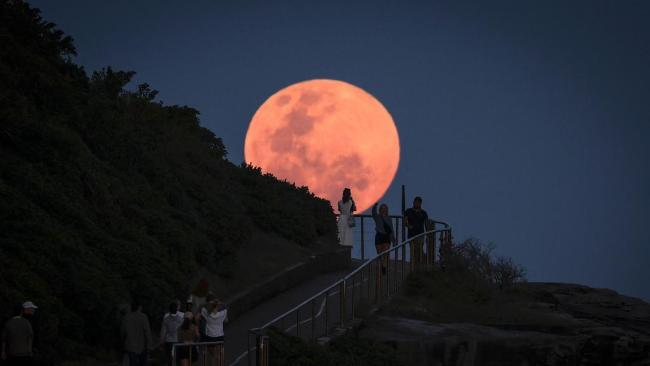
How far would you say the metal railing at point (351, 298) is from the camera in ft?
60.6

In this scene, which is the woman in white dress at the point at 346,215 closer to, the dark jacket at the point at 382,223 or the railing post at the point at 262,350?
the dark jacket at the point at 382,223

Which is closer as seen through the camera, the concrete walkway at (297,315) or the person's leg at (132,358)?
the person's leg at (132,358)

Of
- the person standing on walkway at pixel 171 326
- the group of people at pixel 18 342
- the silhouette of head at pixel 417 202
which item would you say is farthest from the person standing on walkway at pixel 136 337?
the silhouette of head at pixel 417 202

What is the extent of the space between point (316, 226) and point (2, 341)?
1901 centimetres

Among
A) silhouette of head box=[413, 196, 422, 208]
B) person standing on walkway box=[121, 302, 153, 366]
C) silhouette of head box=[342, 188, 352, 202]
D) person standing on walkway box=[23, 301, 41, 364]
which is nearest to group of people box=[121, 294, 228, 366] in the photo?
person standing on walkway box=[121, 302, 153, 366]

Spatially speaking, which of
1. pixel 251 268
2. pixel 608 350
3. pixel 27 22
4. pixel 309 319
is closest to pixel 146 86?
pixel 27 22

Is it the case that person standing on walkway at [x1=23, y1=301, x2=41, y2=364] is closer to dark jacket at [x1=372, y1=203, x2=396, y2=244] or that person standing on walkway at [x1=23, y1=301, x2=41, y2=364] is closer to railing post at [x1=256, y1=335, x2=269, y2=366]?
railing post at [x1=256, y1=335, x2=269, y2=366]

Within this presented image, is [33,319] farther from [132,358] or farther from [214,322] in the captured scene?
[214,322]

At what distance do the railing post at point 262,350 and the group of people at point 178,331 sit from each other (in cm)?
91

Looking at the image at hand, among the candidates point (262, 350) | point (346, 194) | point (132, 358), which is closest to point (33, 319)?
point (132, 358)

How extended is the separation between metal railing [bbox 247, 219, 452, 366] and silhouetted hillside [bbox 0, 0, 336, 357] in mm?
2682

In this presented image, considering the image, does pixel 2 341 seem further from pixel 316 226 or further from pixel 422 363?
pixel 316 226

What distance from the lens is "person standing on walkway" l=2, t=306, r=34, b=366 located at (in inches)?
604

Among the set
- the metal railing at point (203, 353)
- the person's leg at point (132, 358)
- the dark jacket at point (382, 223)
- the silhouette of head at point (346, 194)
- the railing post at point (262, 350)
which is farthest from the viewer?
the silhouette of head at point (346, 194)
